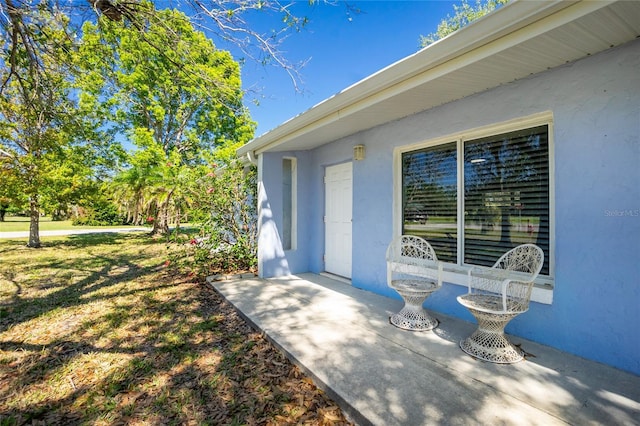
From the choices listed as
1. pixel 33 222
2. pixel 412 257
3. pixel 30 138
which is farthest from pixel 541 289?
pixel 33 222

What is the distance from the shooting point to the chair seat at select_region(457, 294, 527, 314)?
2.64 meters

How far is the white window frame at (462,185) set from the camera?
2953 millimetres

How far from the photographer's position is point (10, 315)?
14.1ft

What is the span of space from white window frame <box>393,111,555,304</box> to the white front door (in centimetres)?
131

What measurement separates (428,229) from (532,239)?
4.14 ft

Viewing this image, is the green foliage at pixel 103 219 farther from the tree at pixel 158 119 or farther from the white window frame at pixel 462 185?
the white window frame at pixel 462 185

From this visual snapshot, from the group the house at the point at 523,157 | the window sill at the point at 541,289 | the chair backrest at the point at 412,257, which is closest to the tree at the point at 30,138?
the house at the point at 523,157

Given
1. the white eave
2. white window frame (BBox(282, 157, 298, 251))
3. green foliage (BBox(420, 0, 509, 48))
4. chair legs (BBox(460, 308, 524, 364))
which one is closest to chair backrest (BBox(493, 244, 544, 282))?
chair legs (BBox(460, 308, 524, 364))

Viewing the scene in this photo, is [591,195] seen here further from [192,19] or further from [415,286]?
[192,19]

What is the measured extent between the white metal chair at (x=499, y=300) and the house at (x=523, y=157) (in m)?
0.22

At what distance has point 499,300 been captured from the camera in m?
3.00

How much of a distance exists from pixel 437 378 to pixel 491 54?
2682 millimetres

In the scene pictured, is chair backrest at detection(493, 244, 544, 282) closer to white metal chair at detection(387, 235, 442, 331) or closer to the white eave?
white metal chair at detection(387, 235, 442, 331)

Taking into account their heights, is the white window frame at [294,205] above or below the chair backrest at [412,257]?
above
